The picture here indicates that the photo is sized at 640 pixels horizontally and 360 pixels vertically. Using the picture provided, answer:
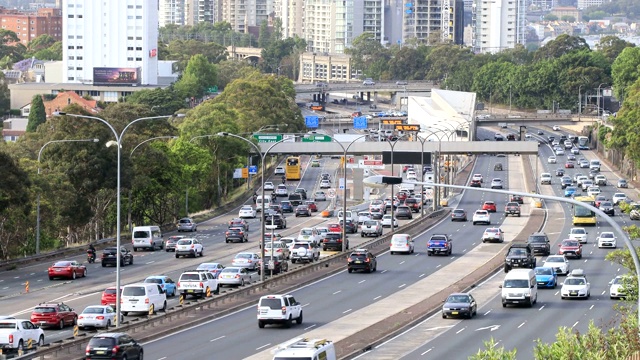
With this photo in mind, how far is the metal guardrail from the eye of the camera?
5123cm

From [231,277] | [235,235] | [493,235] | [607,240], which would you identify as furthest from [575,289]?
[235,235]

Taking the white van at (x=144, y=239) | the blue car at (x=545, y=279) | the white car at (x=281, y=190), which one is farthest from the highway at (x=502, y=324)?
the white car at (x=281, y=190)

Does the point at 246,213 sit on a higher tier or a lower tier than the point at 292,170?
lower

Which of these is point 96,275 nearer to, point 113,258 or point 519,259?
point 113,258

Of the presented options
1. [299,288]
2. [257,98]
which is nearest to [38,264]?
[299,288]

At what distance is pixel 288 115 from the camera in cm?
19200

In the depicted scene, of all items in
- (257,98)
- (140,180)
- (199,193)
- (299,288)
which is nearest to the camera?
(299,288)

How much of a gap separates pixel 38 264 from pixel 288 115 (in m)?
105

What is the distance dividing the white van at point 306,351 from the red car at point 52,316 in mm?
16044

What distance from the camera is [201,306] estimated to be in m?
66.7

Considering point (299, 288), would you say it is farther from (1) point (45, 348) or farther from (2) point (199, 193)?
(2) point (199, 193)

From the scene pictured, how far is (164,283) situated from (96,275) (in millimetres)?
12565

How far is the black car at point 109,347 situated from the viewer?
161 ft

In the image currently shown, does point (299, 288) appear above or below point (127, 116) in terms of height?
below
